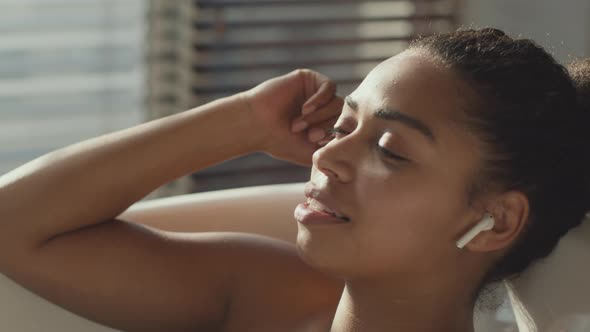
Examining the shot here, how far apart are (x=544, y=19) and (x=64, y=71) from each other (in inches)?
53.5

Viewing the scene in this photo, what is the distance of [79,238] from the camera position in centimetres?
150

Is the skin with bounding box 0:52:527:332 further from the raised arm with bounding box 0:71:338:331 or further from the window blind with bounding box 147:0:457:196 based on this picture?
the window blind with bounding box 147:0:457:196

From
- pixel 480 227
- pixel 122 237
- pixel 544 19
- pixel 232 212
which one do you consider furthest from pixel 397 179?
pixel 544 19

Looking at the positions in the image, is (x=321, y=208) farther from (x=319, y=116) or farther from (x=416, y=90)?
(x=319, y=116)

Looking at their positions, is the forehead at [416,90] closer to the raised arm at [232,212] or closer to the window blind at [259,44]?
the raised arm at [232,212]

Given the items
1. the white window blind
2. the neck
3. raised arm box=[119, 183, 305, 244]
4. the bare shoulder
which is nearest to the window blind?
the white window blind

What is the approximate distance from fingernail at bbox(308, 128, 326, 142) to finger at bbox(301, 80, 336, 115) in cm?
3

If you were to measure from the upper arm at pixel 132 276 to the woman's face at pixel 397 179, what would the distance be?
0.33m

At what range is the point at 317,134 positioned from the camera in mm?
1583

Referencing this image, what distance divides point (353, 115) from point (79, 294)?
0.51 meters

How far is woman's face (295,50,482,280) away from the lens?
1.20 m

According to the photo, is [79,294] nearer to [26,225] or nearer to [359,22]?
[26,225]

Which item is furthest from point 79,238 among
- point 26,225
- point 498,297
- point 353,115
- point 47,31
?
point 47,31

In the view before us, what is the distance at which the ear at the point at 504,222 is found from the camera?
1222mm
